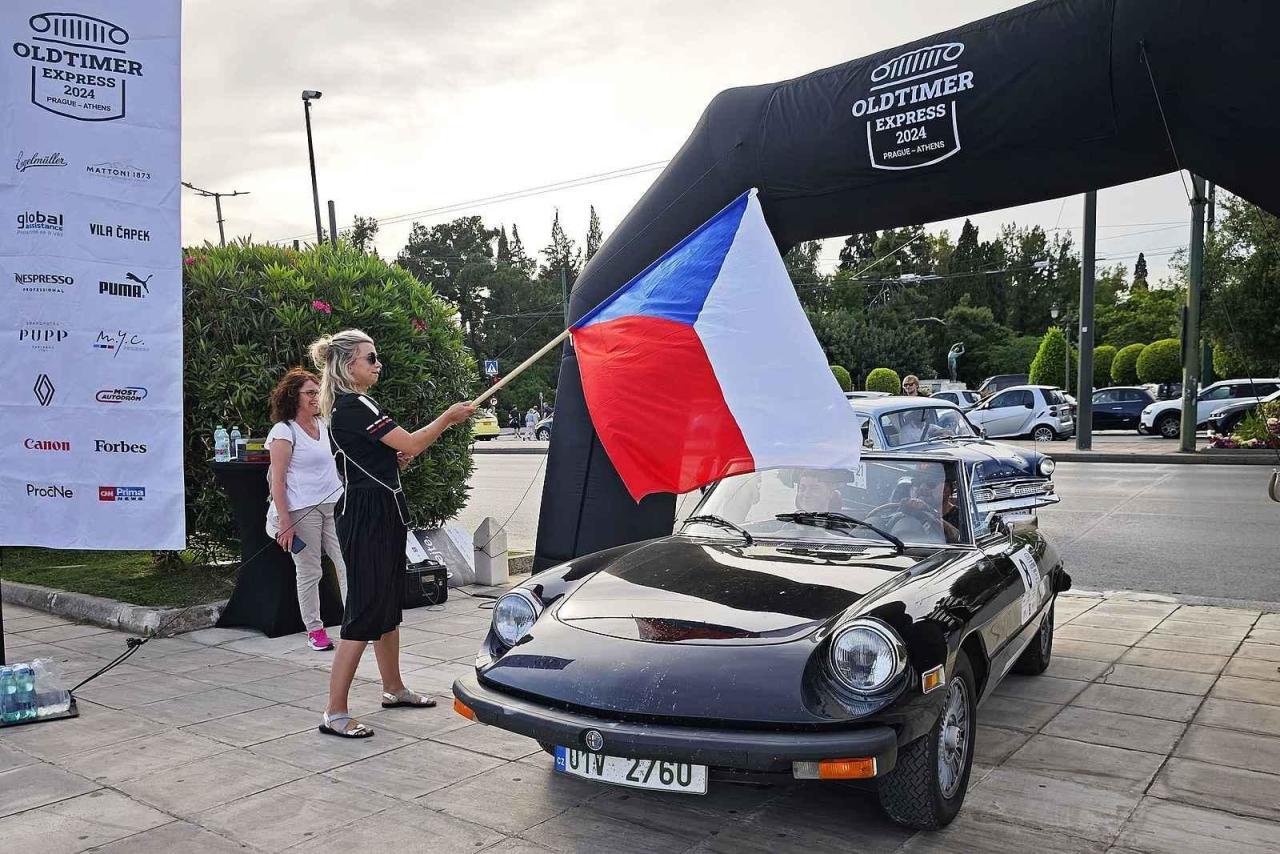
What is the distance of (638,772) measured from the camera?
3.17m

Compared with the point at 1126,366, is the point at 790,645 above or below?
below

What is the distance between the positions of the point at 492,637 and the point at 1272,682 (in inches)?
176

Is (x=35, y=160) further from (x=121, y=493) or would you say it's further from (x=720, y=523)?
(x=720, y=523)

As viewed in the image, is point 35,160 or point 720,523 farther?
point 35,160

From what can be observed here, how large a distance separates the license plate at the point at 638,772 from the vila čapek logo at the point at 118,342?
141 inches

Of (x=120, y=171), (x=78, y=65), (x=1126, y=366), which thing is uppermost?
(x=1126, y=366)

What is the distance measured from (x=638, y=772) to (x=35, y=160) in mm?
4577

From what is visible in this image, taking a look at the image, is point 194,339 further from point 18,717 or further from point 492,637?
point 492,637

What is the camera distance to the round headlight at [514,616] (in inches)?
156

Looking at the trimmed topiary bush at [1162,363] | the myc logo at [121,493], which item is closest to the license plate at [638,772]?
the myc logo at [121,493]

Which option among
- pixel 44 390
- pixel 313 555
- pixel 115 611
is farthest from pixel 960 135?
pixel 115 611

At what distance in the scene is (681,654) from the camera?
3334mm

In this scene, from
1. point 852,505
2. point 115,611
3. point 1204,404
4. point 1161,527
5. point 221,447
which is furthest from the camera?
point 1204,404

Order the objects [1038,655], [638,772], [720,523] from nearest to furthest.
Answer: [638,772] < [720,523] < [1038,655]
